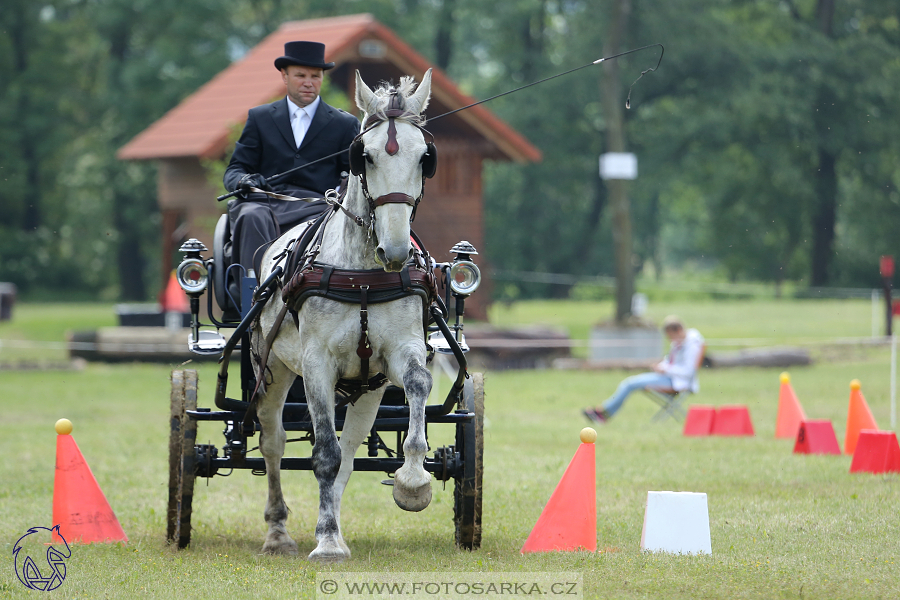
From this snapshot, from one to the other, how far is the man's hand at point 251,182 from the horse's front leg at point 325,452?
1.55 meters

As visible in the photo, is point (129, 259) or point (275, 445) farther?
point (129, 259)

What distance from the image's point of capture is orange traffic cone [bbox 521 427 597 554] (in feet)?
21.4

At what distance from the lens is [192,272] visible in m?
7.03

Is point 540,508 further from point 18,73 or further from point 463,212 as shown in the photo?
point 18,73

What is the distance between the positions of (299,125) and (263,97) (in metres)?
18.0

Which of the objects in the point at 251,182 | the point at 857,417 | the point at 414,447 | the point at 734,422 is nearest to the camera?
the point at 414,447

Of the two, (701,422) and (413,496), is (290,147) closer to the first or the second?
(413,496)

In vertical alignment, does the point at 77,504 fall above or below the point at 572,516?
below

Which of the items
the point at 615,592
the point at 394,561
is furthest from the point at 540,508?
the point at 615,592

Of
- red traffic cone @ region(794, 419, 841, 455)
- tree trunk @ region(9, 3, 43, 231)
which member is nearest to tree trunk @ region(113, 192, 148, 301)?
tree trunk @ region(9, 3, 43, 231)

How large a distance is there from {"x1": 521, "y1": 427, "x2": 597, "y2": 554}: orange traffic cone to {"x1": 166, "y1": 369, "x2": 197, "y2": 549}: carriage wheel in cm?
203

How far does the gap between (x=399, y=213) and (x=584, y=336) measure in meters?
23.4

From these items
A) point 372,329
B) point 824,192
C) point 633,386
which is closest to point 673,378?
point 633,386

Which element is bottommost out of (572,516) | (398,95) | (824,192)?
(572,516)
